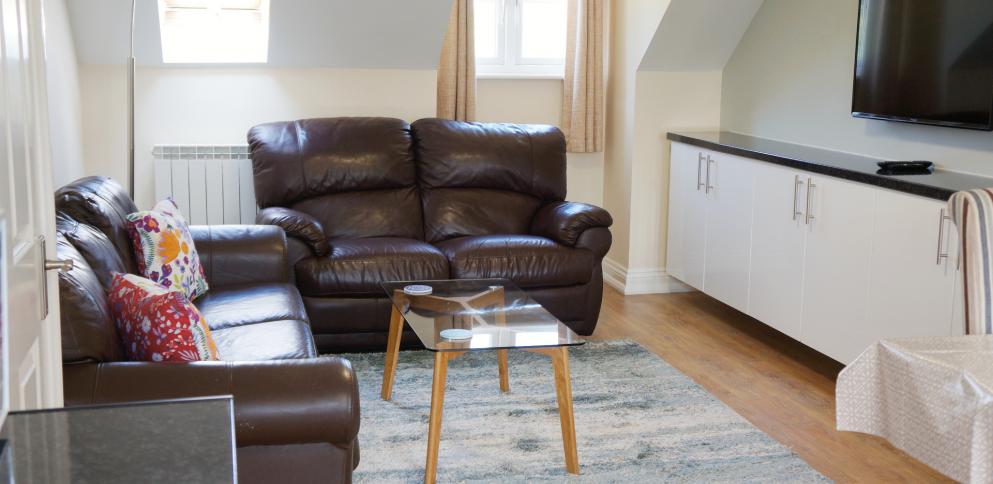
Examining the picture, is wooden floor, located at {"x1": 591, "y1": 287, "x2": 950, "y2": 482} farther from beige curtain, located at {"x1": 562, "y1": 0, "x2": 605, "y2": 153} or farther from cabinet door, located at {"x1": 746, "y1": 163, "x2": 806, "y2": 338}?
beige curtain, located at {"x1": 562, "y1": 0, "x2": 605, "y2": 153}

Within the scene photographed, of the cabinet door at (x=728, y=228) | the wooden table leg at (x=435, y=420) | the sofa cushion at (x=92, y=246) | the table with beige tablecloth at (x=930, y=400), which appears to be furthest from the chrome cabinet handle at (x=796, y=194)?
the sofa cushion at (x=92, y=246)

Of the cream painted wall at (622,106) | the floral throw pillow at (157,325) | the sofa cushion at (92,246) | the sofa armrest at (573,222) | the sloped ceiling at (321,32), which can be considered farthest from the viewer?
the cream painted wall at (622,106)

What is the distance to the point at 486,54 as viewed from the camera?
5.70 meters

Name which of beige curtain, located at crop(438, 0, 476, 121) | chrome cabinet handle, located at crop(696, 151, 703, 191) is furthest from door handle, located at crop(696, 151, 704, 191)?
beige curtain, located at crop(438, 0, 476, 121)

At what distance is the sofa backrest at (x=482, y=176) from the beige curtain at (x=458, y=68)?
370 mm

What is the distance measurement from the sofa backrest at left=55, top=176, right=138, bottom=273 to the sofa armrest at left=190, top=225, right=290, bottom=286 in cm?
Result: 42

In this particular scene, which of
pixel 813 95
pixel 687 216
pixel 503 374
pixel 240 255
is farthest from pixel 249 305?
pixel 813 95

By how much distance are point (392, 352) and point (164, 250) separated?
0.86 meters

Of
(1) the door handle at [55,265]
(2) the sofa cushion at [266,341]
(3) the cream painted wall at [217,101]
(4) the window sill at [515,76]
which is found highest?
(4) the window sill at [515,76]

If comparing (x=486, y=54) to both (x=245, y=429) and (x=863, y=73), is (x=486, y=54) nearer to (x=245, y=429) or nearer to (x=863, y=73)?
(x=863, y=73)

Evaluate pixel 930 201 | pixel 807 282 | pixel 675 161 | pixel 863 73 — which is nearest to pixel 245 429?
pixel 930 201

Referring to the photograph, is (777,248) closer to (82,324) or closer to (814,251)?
(814,251)

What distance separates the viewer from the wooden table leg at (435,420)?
2963 mm

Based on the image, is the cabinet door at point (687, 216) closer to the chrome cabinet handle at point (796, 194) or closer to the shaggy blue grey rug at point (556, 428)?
the chrome cabinet handle at point (796, 194)
